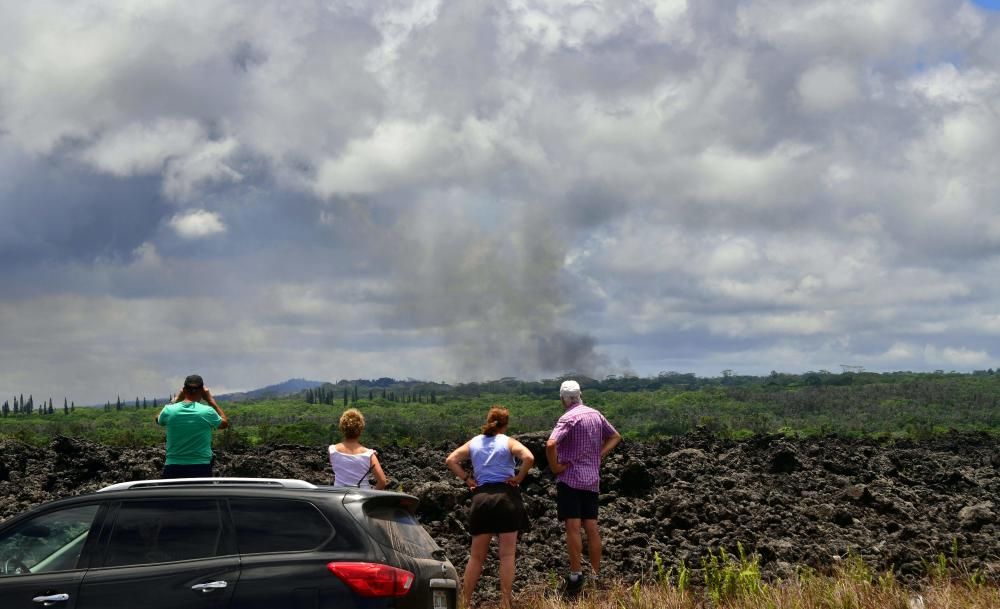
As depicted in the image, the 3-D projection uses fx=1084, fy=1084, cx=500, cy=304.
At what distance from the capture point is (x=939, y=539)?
16375 mm

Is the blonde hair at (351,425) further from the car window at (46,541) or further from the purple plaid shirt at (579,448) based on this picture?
the car window at (46,541)

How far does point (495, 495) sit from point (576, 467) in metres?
1.46

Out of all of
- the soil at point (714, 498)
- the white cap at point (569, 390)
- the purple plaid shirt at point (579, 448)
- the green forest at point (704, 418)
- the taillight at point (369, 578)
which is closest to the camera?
the taillight at point (369, 578)

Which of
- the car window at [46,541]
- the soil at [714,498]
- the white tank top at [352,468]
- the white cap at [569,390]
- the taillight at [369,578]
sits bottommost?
the soil at [714,498]

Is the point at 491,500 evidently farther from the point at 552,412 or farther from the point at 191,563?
the point at 552,412

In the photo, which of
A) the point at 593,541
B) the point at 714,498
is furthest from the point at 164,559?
the point at 714,498

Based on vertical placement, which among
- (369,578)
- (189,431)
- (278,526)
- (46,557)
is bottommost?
(369,578)

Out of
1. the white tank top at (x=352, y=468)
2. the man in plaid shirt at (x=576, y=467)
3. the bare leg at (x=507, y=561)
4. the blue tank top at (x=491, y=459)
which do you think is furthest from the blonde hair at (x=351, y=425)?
the man in plaid shirt at (x=576, y=467)

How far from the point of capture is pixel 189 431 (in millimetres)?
12914

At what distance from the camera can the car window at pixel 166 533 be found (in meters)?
8.25

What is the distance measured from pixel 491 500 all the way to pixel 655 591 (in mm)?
2442

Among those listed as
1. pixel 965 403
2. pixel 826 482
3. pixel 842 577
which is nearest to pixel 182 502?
pixel 842 577

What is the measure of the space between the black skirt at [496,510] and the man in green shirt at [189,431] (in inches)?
131

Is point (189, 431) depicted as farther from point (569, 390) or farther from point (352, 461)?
point (569, 390)
